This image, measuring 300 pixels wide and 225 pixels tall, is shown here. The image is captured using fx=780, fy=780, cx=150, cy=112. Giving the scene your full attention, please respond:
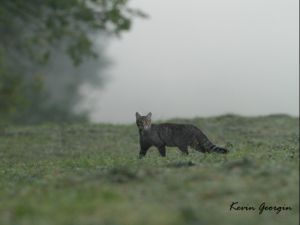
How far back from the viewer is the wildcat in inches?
770

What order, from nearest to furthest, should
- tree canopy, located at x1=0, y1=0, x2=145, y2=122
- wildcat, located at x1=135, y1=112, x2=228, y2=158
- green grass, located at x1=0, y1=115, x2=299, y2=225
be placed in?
green grass, located at x1=0, y1=115, x2=299, y2=225 → wildcat, located at x1=135, y1=112, x2=228, y2=158 → tree canopy, located at x1=0, y1=0, x2=145, y2=122

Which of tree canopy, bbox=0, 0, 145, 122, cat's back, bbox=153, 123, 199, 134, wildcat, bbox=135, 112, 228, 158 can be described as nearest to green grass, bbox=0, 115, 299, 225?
wildcat, bbox=135, 112, 228, 158

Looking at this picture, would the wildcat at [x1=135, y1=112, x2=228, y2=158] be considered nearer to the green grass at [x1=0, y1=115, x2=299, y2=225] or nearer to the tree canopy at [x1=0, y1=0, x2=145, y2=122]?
the green grass at [x1=0, y1=115, x2=299, y2=225]

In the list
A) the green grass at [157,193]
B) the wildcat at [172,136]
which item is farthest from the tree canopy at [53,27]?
the green grass at [157,193]

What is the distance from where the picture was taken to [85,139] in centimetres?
3198

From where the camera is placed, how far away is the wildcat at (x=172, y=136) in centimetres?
1956

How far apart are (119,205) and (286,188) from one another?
2.60 meters

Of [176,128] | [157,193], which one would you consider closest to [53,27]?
[176,128]

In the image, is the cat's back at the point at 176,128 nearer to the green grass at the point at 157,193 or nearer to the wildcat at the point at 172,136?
the wildcat at the point at 172,136

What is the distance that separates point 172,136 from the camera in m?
19.8

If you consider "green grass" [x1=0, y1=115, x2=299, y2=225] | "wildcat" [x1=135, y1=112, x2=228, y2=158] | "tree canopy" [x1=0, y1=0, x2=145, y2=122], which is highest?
"tree canopy" [x1=0, y1=0, x2=145, y2=122]

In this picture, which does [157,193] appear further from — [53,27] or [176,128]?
[53,27]

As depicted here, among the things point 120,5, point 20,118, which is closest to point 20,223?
point 120,5

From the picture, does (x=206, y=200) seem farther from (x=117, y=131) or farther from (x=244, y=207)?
(x=117, y=131)
